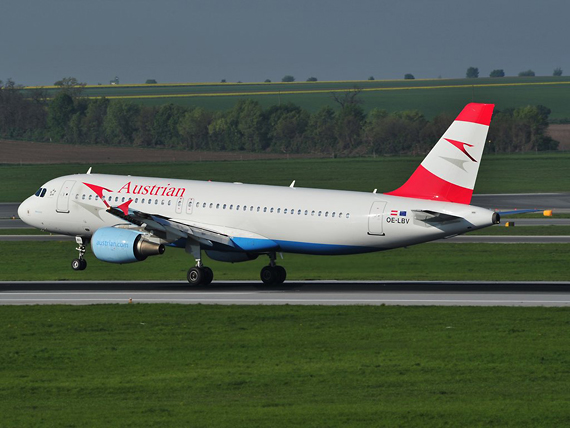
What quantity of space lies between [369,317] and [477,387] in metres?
10.9

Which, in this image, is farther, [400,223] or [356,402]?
[400,223]

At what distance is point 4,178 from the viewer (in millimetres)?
128750

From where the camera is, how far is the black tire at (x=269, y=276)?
150ft

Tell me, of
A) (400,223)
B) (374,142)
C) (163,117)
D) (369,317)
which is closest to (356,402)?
(369,317)

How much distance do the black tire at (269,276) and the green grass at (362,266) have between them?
1646 millimetres

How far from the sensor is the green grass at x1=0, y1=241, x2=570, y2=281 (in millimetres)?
48203

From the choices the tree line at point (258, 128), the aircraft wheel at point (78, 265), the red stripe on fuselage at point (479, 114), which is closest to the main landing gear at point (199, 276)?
the aircraft wheel at point (78, 265)

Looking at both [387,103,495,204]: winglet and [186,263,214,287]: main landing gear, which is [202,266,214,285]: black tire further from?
[387,103,495,204]: winglet

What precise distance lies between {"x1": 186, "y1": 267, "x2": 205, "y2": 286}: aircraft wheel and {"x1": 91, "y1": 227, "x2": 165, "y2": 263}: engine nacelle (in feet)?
6.73

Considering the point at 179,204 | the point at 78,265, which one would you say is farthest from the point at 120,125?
the point at 179,204

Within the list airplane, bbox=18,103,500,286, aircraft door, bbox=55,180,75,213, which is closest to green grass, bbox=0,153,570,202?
aircraft door, bbox=55,180,75,213

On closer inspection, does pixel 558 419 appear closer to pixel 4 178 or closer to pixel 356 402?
pixel 356 402

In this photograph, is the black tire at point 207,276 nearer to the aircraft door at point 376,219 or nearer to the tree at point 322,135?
the aircraft door at point 376,219

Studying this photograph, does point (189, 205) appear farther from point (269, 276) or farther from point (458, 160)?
point (458, 160)
